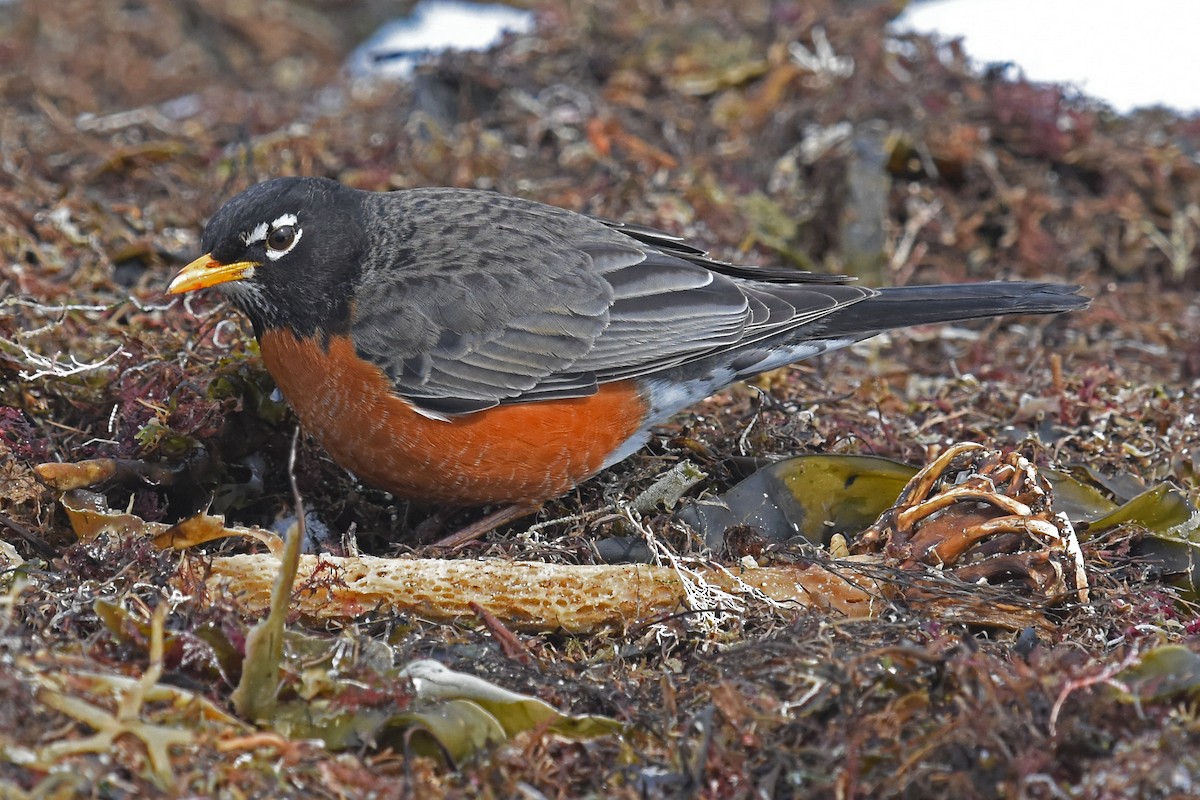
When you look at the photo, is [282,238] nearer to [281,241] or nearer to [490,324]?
[281,241]

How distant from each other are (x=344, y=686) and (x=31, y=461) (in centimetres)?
207

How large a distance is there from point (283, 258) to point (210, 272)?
308 mm

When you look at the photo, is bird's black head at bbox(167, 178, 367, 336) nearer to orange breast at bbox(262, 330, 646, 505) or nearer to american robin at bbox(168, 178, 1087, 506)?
american robin at bbox(168, 178, 1087, 506)

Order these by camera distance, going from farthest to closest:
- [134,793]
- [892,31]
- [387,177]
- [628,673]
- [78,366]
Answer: [892,31]
[387,177]
[78,366]
[628,673]
[134,793]

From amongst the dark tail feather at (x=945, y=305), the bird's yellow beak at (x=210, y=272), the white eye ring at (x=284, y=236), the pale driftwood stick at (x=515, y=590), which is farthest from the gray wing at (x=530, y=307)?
the pale driftwood stick at (x=515, y=590)

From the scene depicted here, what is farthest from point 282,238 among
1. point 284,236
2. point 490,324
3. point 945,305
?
point 945,305

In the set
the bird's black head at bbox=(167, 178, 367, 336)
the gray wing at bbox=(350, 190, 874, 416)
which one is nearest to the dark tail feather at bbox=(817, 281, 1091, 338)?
the gray wing at bbox=(350, 190, 874, 416)

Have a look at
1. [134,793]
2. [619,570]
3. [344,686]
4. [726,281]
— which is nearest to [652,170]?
[726,281]

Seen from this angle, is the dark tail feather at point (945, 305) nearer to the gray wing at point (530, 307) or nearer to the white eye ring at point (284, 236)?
the gray wing at point (530, 307)

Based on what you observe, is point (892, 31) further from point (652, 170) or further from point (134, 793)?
point (134, 793)

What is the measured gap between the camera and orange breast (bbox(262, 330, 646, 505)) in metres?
5.12

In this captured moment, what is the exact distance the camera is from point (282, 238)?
5.21 m

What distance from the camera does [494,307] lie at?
5.38 m

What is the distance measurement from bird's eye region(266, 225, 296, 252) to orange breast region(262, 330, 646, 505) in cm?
37
